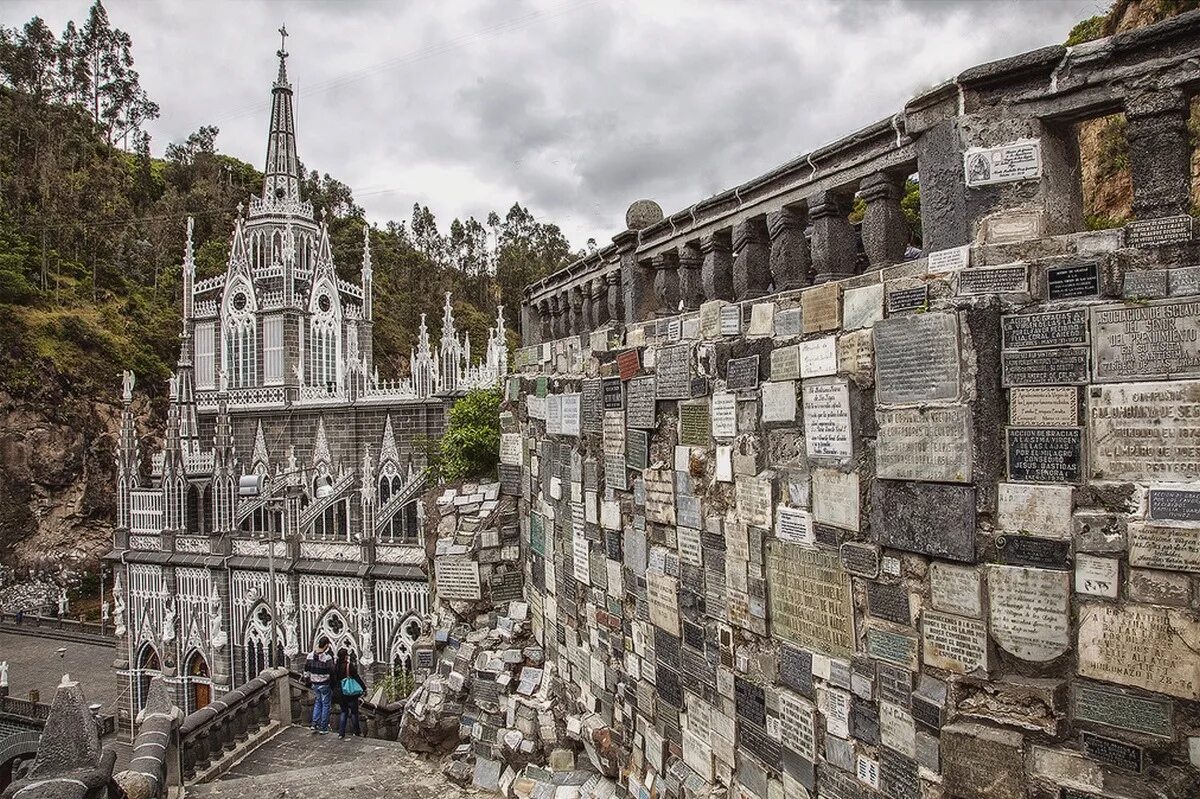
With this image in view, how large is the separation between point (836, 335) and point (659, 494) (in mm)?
2200

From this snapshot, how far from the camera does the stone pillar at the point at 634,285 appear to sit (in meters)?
6.62

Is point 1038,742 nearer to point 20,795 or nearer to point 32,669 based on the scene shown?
point 20,795

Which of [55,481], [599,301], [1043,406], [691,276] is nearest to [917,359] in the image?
[1043,406]

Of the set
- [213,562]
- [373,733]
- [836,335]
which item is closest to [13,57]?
[213,562]

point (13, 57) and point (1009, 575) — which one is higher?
point (13, 57)

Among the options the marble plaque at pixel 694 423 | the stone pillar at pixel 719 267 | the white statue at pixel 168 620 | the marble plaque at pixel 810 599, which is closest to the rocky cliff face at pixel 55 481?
the white statue at pixel 168 620

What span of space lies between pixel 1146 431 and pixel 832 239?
1.87m

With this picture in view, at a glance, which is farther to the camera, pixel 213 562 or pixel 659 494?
pixel 213 562

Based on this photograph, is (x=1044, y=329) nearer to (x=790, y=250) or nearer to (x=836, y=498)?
(x=836, y=498)

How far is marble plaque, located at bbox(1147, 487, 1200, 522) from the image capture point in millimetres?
2969

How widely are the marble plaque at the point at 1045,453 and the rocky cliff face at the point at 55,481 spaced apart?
3643 cm

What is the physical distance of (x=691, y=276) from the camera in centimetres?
588

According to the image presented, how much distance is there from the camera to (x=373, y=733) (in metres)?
12.9

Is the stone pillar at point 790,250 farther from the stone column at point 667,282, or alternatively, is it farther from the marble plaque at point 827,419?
the stone column at point 667,282
